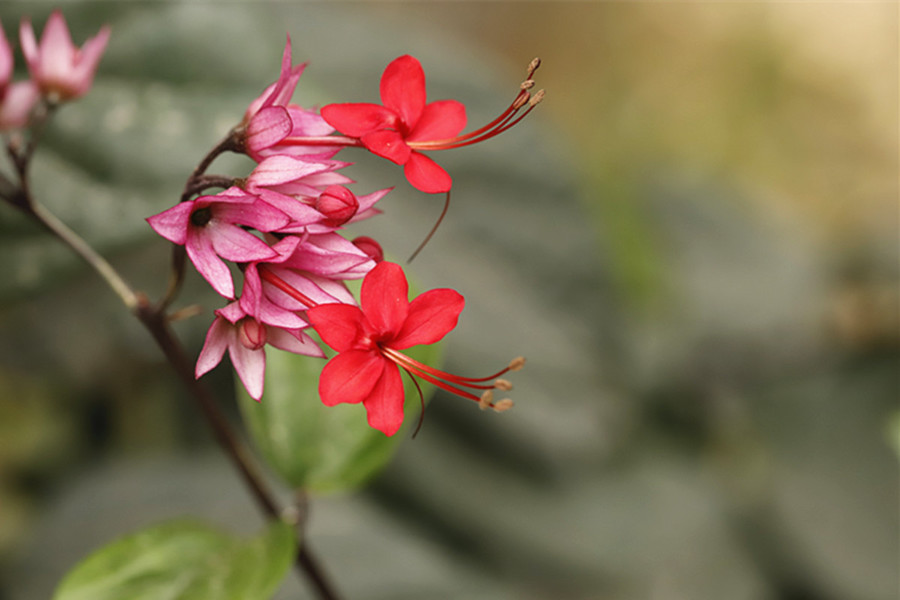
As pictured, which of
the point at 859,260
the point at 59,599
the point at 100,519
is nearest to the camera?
the point at 59,599

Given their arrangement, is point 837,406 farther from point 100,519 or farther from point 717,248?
point 100,519

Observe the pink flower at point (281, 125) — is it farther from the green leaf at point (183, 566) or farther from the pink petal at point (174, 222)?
the green leaf at point (183, 566)

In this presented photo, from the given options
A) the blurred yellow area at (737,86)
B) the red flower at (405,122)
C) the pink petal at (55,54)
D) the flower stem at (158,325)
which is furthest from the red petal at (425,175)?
the blurred yellow area at (737,86)

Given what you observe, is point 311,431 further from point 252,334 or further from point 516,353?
point 516,353

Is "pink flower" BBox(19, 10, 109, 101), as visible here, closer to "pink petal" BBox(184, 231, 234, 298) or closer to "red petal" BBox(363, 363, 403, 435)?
"pink petal" BBox(184, 231, 234, 298)

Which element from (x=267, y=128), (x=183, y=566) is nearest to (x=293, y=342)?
(x=267, y=128)

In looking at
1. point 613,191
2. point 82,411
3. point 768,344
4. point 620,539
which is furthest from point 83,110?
point 768,344
